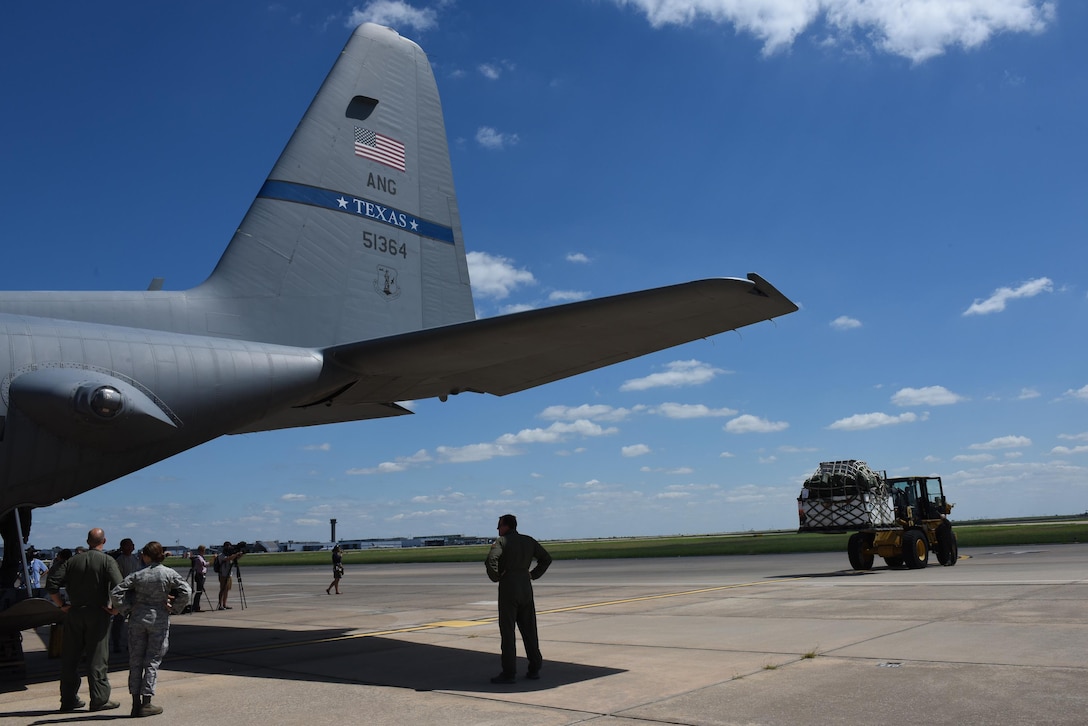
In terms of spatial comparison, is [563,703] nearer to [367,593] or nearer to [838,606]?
[838,606]

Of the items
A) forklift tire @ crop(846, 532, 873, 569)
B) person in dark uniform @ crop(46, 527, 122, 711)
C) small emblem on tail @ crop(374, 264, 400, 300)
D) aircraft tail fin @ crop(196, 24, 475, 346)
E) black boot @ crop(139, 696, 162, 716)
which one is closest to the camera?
black boot @ crop(139, 696, 162, 716)

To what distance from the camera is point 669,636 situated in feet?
38.8

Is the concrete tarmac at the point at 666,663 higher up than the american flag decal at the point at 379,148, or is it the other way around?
the american flag decal at the point at 379,148

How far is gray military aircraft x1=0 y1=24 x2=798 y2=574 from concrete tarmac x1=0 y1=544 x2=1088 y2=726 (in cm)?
301

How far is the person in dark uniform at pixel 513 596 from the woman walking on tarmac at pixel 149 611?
3.14 m

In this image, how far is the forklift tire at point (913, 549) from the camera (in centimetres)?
2255

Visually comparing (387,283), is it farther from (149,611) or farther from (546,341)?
(149,611)

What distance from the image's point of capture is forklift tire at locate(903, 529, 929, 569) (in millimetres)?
22547

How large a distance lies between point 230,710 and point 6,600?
3.43 m

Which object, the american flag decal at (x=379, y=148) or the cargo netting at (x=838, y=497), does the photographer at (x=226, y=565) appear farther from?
the cargo netting at (x=838, y=497)

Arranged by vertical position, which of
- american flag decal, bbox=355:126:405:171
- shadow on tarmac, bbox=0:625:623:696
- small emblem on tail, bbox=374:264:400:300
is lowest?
shadow on tarmac, bbox=0:625:623:696

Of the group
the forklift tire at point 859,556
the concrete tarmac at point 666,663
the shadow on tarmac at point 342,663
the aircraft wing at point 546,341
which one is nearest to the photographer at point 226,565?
the concrete tarmac at point 666,663

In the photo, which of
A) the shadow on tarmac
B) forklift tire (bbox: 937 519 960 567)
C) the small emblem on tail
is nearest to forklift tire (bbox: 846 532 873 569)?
forklift tire (bbox: 937 519 960 567)

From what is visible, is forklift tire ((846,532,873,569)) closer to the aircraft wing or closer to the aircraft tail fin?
the aircraft tail fin
